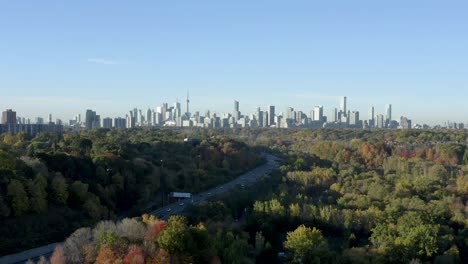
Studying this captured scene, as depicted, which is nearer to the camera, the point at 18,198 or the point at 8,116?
the point at 18,198

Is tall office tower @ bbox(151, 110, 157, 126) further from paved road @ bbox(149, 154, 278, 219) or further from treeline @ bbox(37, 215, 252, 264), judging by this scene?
treeline @ bbox(37, 215, 252, 264)

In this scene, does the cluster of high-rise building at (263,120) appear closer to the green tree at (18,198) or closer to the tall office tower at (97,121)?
the tall office tower at (97,121)

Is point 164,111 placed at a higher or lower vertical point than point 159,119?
higher

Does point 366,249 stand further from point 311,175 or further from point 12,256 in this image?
point 311,175

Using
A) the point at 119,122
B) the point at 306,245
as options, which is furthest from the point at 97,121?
the point at 306,245

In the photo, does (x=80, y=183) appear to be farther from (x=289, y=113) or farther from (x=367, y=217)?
(x=289, y=113)

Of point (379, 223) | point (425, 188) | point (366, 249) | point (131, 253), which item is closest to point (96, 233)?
point (131, 253)

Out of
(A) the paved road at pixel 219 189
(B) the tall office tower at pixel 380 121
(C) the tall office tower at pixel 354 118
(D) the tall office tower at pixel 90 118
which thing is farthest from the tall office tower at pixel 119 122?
(B) the tall office tower at pixel 380 121
